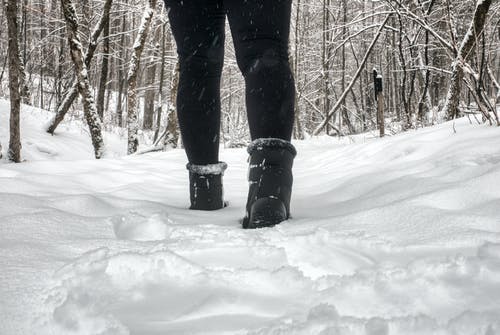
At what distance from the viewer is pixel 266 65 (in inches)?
41.1

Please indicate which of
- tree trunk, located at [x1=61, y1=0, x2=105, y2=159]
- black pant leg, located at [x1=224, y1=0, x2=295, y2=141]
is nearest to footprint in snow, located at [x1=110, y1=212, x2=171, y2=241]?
black pant leg, located at [x1=224, y1=0, x2=295, y2=141]

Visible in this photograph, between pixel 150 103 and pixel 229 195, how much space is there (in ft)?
44.8

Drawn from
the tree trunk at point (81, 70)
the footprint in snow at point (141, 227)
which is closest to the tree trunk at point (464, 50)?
the footprint in snow at point (141, 227)

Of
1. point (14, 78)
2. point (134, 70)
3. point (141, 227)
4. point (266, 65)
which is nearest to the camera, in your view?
point (141, 227)

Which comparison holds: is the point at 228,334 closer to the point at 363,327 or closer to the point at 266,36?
the point at 363,327

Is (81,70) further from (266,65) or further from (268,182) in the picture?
(268,182)

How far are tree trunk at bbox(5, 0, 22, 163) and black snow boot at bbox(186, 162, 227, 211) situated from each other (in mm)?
3419

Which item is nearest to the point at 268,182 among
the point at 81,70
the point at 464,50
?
the point at 464,50

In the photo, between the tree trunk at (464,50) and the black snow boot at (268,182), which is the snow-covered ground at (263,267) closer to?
the black snow boot at (268,182)

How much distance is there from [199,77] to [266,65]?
0.31 m

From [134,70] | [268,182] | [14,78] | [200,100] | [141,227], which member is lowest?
[141,227]

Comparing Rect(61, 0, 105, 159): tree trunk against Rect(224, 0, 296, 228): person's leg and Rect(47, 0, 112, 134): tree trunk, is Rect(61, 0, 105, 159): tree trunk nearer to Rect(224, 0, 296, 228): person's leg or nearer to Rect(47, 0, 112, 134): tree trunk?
Rect(47, 0, 112, 134): tree trunk

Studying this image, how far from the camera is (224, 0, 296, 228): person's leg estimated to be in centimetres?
101

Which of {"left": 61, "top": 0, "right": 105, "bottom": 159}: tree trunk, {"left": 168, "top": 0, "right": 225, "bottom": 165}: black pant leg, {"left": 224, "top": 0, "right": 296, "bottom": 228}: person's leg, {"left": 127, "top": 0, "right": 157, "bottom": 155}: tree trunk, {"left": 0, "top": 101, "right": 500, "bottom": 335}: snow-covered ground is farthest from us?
{"left": 127, "top": 0, "right": 157, "bottom": 155}: tree trunk
